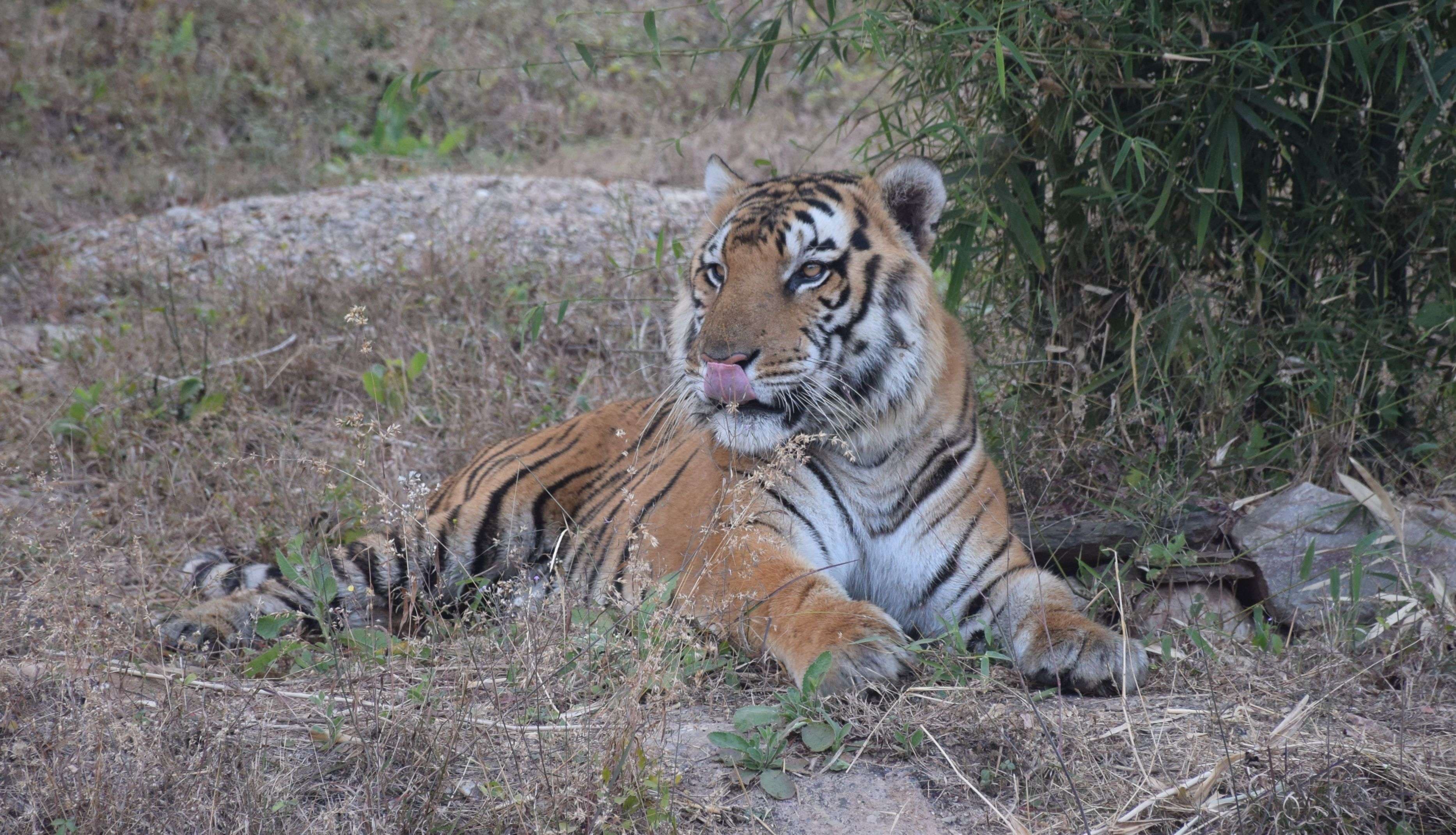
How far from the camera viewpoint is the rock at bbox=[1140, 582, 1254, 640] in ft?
10.4

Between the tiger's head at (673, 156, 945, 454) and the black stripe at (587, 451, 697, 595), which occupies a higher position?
the tiger's head at (673, 156, 945, 454)

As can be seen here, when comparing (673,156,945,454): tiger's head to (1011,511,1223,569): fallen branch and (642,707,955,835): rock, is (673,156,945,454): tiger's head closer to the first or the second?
(1011,511,1223,569): fallen branch

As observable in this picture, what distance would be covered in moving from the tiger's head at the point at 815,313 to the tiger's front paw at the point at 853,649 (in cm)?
52

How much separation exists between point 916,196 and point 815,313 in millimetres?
459

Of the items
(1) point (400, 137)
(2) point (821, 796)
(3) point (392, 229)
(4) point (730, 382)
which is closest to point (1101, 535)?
(4) point (730, 382)

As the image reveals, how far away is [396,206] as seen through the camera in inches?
272

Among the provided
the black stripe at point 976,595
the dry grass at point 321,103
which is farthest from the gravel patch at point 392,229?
the black stripe at point 976,595

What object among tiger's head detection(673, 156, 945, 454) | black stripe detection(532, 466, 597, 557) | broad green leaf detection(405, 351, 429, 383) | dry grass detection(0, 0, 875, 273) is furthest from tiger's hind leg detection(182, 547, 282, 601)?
dry grass detection(0, 0, 875, 273)

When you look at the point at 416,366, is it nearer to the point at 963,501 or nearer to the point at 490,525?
the point at 490,525

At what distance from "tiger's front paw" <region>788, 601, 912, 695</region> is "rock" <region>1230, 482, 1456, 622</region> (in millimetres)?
1147

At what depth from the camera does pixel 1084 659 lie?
277cm

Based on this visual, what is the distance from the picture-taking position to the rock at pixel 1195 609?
10.4 ft

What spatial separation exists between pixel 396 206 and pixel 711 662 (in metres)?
4.86

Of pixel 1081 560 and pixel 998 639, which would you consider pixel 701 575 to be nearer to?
pixel 998 639
